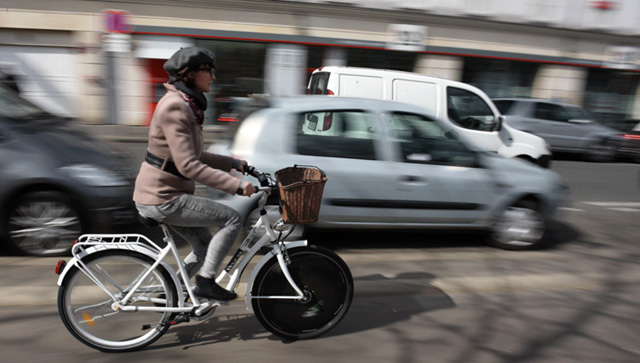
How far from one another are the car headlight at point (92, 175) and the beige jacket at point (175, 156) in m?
1.85

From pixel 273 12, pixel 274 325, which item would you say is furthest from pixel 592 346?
pixel 273 12

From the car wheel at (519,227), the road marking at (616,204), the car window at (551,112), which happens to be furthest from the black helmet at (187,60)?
the car window at (551,112)

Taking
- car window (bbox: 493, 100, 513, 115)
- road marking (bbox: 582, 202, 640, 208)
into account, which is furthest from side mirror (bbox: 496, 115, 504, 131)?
car window (bbox: 493, 100, 513, 115)

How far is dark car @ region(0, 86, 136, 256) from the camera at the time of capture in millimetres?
4242

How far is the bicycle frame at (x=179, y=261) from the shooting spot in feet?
9.21

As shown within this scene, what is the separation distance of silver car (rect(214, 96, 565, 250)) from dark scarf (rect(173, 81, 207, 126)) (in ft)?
5.89

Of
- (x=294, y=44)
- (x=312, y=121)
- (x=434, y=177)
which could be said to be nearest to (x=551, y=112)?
(x=294, y=44)

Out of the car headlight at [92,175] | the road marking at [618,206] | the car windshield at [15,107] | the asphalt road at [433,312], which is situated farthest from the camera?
the road marking at [618,206]

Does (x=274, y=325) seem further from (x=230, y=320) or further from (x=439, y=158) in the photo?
(x=439, y=158)

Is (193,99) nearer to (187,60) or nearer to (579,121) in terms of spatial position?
(187,60)

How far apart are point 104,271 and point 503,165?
402 centimetres

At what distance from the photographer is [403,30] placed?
16047mm

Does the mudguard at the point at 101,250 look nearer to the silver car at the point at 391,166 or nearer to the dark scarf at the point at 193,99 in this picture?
the dark scarf at the point at 193,99

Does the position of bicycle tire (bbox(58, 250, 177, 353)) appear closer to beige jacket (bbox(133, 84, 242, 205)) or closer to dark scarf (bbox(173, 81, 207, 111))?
beige jacket (bbox(133, 84, 242, 205))
